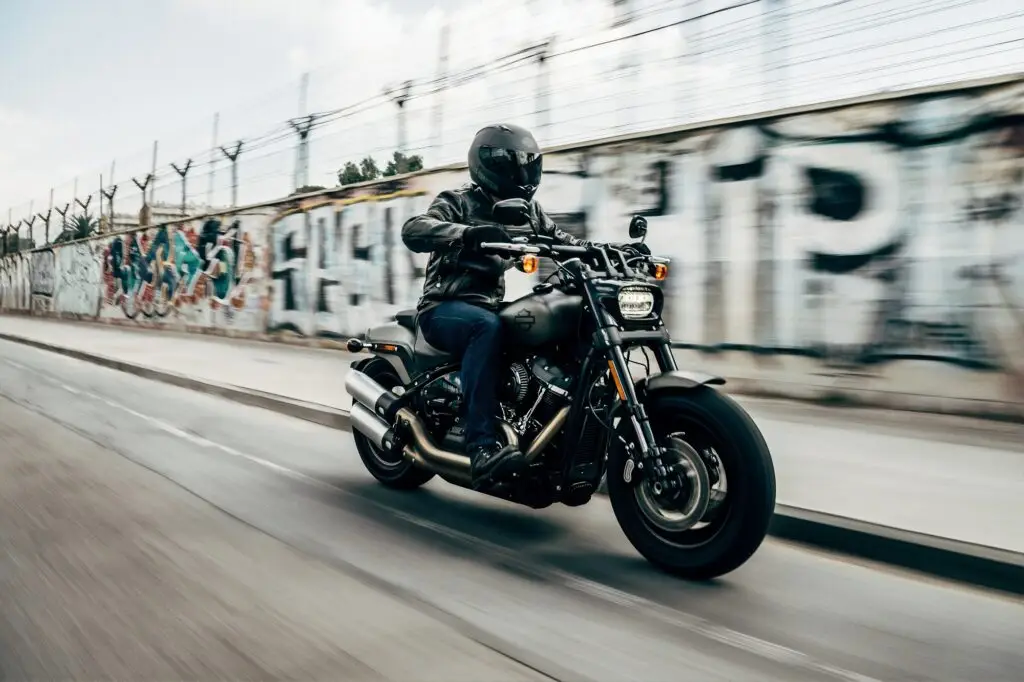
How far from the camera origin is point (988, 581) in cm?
347

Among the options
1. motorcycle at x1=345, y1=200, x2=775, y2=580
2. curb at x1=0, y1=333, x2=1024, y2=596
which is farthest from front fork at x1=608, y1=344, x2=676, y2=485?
curb at x1=0, y1=333, x2=1024, y2=596

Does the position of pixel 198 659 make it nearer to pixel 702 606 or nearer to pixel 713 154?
pixel 702 606

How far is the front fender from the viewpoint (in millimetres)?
3379

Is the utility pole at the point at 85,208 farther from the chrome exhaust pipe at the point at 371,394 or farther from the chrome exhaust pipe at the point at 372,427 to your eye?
the chrome exhaust pipe at the point at 372,427

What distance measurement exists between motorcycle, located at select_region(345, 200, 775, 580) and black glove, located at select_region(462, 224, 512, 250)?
0.04 meters

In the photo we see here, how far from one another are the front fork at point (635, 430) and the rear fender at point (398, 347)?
1.58 metres

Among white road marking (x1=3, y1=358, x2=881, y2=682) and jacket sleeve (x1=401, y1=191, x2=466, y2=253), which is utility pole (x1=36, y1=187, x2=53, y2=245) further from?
jacket sleeve (x1=401, y1=191, x2=466, y2=253)

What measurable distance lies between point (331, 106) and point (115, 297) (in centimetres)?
1495

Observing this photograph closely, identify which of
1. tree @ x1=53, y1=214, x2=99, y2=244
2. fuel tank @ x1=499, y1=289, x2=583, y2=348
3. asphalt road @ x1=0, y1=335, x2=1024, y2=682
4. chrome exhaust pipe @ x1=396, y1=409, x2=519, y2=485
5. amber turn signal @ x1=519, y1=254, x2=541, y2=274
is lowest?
asphalt road @ x1=0, y1=335, x2=1024, y2=682

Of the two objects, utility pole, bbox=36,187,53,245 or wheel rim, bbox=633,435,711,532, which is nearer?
wheel rim, bbox=633,435,711,532

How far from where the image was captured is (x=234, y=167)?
16125mm

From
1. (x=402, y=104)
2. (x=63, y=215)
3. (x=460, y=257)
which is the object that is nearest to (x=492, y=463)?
(x=460, y=257)

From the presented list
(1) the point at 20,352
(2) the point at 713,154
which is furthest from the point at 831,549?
(1) the point at 20,352

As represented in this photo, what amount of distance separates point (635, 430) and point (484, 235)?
1.06 meters
